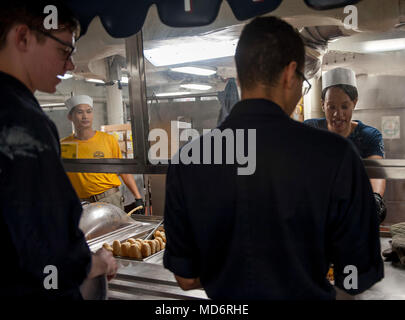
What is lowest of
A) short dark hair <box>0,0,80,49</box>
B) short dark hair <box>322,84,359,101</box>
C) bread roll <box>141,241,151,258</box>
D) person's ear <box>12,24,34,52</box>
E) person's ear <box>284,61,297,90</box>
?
bread roll <box>141,241,151,258</box>

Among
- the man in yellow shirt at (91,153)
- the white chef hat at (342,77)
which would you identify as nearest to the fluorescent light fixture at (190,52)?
the white chef hat at (342,77)

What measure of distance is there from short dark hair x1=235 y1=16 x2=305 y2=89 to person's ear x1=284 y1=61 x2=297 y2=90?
0.01 meters

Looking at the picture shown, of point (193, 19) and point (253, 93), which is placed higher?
point (193, 19)

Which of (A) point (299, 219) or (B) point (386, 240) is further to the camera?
(B) point (386, 240)

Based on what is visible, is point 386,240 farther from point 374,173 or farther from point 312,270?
point 312,270

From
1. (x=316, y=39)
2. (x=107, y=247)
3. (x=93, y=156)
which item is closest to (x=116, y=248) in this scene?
(x=107, y=247)

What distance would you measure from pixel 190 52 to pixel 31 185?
165 cm

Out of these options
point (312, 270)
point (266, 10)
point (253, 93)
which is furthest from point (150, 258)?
point (266, 10)

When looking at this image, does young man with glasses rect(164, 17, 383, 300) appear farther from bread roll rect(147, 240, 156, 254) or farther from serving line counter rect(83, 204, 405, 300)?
bread roll rect(147, 240, 156, 254)

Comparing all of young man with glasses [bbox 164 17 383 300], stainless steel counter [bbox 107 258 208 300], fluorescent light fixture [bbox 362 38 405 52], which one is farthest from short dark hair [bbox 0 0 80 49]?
fluorescent light fixture [bbox 362 38 405 52]

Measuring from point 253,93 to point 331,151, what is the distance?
0.88 feet

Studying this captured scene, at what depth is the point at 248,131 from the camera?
905 millimetres

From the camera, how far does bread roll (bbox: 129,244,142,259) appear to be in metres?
1.86

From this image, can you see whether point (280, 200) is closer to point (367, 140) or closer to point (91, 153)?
point (367, 140)
